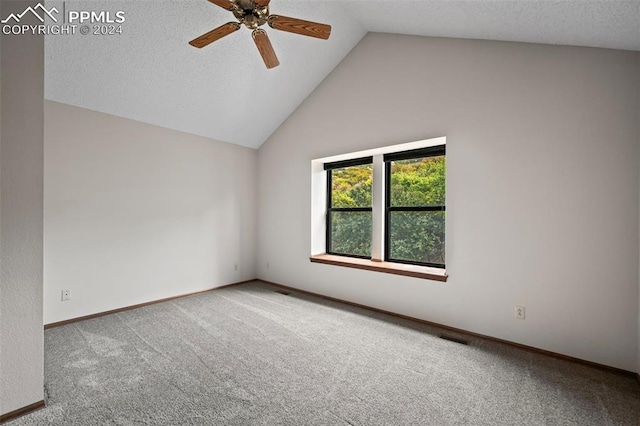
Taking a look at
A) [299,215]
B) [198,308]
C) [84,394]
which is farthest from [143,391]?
[299,215]

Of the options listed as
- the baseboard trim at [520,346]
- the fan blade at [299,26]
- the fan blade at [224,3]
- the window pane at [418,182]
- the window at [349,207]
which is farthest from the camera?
the window at [349,207]

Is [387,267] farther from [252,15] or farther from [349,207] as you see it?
[252,15]

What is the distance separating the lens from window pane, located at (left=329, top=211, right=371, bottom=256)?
158 inches

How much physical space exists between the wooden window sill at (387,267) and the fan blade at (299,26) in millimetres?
2441

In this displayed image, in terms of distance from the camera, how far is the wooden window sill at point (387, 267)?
304 cm

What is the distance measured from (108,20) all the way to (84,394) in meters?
2.90

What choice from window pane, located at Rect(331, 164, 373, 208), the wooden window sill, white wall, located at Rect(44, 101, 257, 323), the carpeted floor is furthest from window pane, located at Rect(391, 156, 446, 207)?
white wall, located at Rect(44, 101, 257, 323)

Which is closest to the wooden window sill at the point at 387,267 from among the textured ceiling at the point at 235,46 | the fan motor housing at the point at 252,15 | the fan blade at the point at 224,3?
the textured ceiling at the point at 235,46

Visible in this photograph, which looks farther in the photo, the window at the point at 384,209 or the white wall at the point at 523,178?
the window at the point at 384,209

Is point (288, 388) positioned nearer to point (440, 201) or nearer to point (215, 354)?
point (215, 354)

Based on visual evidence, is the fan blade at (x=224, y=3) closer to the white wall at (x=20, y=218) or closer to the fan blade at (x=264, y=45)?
the fan blade at (x=264, y=45)

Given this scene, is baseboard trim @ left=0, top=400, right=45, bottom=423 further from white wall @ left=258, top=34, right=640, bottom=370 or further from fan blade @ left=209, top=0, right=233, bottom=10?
white wall @ left=258, top=34, right=640, bottom=370

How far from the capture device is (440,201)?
3.28m

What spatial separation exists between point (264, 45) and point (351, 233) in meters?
2.68
